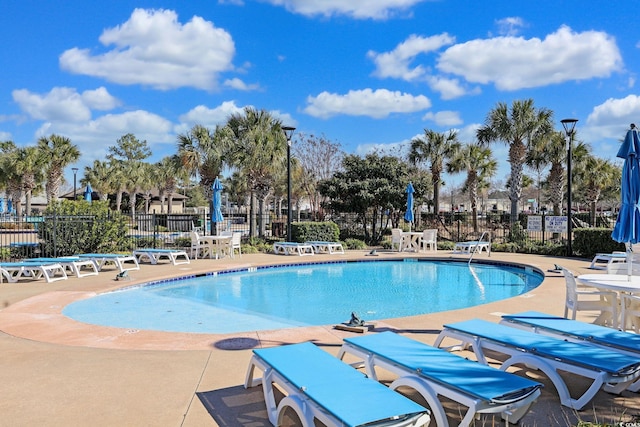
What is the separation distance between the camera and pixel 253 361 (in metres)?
4.30

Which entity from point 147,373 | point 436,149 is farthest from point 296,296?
point 436,149

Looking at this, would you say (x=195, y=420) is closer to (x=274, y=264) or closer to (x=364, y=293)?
(x=364, y=293)

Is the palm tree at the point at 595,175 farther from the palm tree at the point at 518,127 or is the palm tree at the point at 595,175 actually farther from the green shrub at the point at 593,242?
the green shrub at the point at 593,242

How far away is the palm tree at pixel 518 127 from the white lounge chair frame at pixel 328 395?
795 inches

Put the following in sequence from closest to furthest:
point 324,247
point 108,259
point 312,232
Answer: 1. point 108,259
2. point 324,247
3. point 312,232

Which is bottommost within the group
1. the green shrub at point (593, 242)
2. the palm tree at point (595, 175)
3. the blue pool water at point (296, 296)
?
the blue pool water at point (296, 296)

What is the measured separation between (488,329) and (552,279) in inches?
296

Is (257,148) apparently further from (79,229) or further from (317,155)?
(317,155)

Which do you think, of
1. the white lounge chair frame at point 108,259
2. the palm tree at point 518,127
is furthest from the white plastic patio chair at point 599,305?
the palm tree at point 518,127

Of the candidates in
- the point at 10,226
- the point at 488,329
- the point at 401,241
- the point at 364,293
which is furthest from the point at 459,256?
the point at 10,226

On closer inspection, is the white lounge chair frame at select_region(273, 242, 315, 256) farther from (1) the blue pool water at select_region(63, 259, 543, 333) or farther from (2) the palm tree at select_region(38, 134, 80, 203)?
(2) the palm tree at select_region(38, 134, 80, 203)

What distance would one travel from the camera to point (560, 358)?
4.03 meters

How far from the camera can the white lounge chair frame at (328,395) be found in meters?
2.96

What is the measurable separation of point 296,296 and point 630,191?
6726mm
